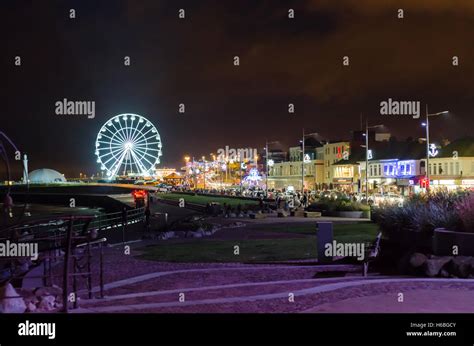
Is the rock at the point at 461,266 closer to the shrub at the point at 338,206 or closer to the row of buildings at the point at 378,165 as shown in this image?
the shrub at the point at 338,206

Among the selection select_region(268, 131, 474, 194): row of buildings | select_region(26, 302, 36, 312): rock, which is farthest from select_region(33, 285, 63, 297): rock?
select_region(268, 131, 474, 194): row of buildings

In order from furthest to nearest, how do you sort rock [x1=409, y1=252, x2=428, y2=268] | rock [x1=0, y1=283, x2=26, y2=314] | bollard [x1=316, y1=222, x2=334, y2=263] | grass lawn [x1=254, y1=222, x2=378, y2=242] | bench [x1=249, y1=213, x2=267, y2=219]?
1. bench [x1=249, y1=213, x2=267, y2=219]
2. grass lawn [x1=254, y1=222, x2=378, y2=242]
3. bollard [x1=316, y1=222, x2=334, y2=263]
4. rock [x1=409, y1=252, x2=428, y2=268]
5. rock [x1=0, y1=283, x2=26, y2=314]

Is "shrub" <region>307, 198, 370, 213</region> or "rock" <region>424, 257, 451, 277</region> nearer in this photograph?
"rock" <region>424, 257, 451, 277</region>

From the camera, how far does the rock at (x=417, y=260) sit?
1293 centimetres

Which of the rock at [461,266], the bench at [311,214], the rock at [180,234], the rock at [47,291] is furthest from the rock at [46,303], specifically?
the bench at [311,214]

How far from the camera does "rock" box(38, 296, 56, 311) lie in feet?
33.0

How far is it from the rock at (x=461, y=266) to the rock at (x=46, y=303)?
7654 millimetres

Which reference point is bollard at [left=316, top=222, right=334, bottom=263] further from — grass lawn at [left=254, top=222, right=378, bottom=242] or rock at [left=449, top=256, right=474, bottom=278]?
grass lawn at [left=254, top=222, right=378, bottom=242]

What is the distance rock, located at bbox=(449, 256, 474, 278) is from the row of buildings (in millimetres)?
39106

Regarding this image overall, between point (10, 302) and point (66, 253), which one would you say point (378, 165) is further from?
point (10, 302)

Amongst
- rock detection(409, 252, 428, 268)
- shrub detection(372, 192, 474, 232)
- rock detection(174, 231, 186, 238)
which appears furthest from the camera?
rock detection(174, 231, 186, 238)
